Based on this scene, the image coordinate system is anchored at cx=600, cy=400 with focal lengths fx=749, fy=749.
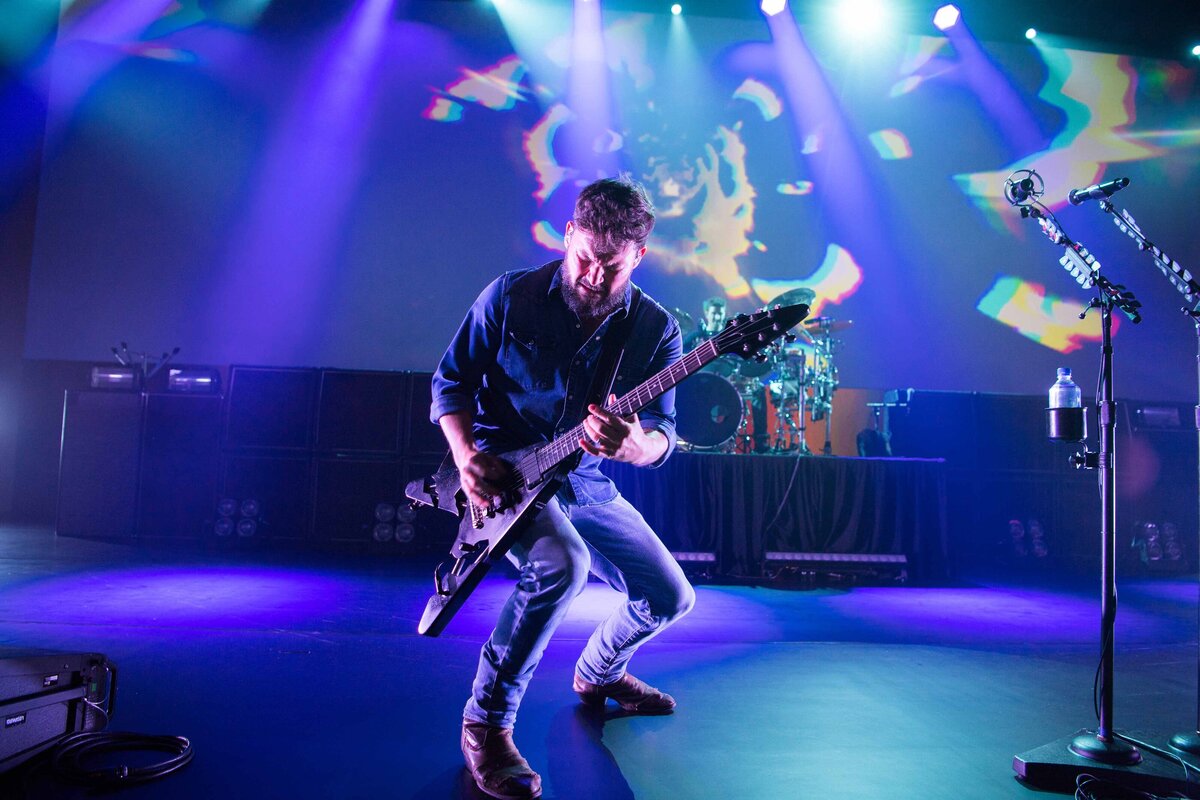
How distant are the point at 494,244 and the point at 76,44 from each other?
5.30 metres

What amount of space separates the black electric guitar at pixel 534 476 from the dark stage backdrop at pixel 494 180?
6.39 meters

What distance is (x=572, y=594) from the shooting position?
2.17 m

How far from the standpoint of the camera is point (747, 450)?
23.6 ft

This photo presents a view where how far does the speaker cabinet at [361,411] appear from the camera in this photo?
24.0 ft

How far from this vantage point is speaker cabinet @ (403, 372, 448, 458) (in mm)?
7301

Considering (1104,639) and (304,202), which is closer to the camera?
(1104,639)

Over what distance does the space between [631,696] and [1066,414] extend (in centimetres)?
183

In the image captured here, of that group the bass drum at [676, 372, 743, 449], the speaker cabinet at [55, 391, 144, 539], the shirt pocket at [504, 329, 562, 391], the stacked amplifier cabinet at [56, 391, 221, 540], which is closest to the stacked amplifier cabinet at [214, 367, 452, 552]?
the stacked amplifier cabinet at [56, 391, 221, 540]

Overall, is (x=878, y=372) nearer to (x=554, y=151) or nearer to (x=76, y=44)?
(x=554, y=151)

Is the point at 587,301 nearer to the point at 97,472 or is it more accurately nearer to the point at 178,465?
the point at 178,465

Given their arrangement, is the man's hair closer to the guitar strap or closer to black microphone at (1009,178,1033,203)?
the guitar strap

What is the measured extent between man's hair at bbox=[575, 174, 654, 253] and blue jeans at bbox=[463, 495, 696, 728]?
33.5 inches

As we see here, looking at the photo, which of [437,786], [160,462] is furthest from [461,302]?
[437,786]

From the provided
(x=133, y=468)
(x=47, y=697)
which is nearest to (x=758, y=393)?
(x=133, y=468)
